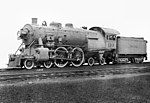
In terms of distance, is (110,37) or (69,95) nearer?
(69,95)

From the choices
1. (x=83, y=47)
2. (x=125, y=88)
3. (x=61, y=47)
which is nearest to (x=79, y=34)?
(x=83, y=47)

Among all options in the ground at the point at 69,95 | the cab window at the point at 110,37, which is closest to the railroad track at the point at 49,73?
the ground at the point at 69,95

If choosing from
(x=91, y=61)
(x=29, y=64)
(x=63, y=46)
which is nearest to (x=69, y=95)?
(x=29, y=64)

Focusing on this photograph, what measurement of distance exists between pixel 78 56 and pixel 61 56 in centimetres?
173

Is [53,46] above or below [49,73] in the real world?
above

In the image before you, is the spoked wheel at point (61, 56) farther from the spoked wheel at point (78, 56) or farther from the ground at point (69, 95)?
the ground at point (69, 95)

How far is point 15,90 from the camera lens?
686 cm

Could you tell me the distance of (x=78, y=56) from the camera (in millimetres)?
16812

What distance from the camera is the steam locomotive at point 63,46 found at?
46.9 feet

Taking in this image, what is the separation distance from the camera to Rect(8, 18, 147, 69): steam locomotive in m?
14.3

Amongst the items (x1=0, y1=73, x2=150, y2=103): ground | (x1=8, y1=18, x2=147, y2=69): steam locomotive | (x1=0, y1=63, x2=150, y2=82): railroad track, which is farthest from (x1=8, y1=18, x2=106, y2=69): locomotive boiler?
(x1=0, y1=73, x2=150, y2=103): ground

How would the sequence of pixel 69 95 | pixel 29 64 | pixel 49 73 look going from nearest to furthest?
pixel 69 95, pixel 49 73, pixel 29 64

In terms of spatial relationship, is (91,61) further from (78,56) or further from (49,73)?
(49,73)

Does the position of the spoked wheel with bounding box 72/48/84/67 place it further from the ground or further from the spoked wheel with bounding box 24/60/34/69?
the ground
